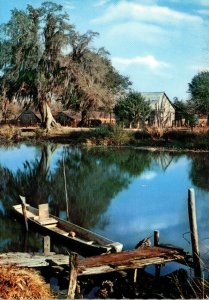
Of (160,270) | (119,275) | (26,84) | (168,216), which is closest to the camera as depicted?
(119,275)

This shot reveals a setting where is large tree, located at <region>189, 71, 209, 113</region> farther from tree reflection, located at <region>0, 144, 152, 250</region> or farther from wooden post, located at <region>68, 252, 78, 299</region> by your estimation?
wooden post, located at <region>68, 252, 78, 299</region>

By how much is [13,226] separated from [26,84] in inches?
1320

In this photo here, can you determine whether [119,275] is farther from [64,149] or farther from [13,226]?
[64,149]

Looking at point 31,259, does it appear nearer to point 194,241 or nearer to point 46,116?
point 194,241

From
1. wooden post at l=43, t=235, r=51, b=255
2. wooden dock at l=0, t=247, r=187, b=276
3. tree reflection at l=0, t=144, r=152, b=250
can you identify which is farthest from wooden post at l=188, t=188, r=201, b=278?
tree reflection at l=0, t=144, r=152, b=250

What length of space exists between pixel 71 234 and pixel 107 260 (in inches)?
112

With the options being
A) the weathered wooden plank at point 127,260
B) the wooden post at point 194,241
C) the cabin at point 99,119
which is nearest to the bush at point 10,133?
the cabin at point 99,119

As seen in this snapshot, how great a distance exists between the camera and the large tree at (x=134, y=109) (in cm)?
4781

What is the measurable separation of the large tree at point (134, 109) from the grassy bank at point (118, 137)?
5.38m

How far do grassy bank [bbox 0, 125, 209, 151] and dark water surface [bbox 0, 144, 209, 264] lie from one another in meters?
3.23

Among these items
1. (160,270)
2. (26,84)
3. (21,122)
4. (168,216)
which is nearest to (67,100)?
(26,84)

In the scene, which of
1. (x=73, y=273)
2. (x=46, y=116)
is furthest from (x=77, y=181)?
(x=46, y=116)

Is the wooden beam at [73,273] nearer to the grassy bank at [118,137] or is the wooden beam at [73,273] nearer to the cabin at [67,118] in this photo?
the grassy bank at [118,137]

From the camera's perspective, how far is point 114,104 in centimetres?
5131
